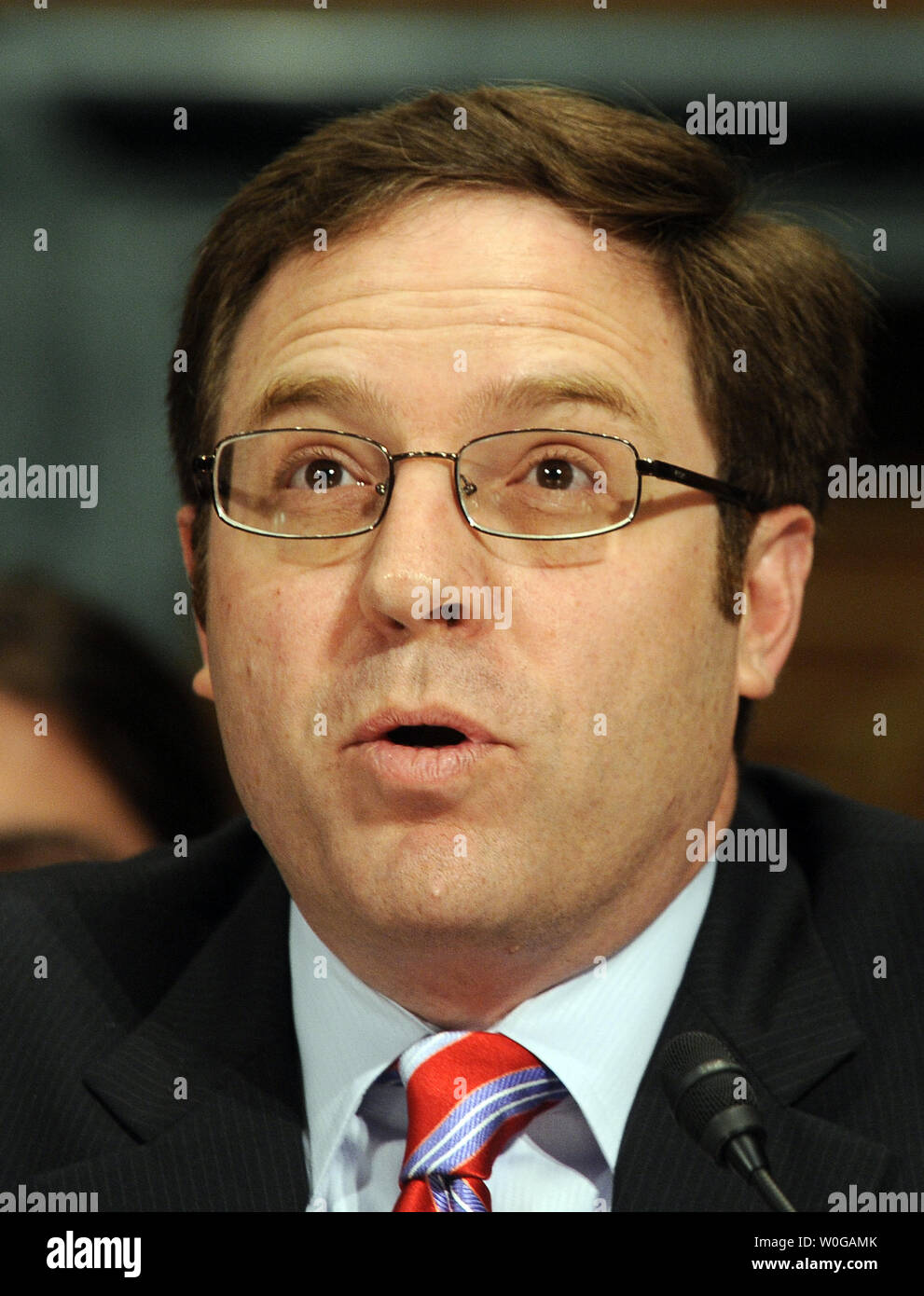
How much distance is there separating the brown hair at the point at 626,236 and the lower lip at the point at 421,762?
1.37 feet

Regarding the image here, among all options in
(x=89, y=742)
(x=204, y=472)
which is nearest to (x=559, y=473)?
(x=204, y=472)

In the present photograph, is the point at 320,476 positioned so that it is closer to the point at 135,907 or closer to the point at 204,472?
the point at 204,472

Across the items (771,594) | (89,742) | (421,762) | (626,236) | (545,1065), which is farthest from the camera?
(89,742)

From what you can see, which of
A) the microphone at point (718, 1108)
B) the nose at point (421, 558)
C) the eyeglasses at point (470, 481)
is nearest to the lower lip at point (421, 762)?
the nose at point (421, 558)

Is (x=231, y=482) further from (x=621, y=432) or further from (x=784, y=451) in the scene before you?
(x=784, y=451)

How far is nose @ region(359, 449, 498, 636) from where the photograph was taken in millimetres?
1475

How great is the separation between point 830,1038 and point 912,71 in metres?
1.72

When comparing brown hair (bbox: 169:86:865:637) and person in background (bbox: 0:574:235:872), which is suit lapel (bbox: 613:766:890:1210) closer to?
brown hair (bbox: 169:86:865:637)

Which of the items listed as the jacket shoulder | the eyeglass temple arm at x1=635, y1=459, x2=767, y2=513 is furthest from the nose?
the jacket shoulder

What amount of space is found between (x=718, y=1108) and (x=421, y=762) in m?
0.44

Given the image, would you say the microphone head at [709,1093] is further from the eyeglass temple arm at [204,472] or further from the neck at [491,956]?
the eyeglass temple arm at [204,472]

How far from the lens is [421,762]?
149 cm

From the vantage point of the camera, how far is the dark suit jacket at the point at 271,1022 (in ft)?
5.11

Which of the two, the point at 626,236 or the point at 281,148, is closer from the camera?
the point at 626,236
